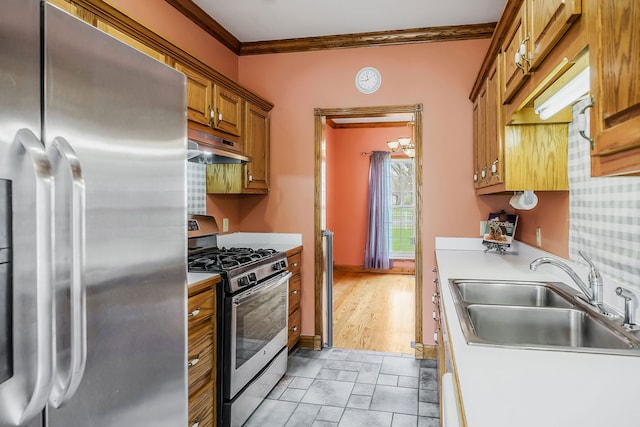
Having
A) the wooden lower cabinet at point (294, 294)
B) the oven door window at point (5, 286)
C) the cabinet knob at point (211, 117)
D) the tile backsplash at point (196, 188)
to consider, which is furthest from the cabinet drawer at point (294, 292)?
the oven door window at point (5, 286)

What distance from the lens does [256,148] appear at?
347cm

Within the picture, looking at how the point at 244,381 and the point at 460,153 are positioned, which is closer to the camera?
the point at 244,381

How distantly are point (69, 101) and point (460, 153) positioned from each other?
2999 mm

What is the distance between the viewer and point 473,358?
3.50 feet

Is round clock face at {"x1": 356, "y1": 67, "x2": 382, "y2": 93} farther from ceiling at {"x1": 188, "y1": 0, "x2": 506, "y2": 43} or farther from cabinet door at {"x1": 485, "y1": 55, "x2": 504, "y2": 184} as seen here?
cabinet door at {"x1": 485, "y1": 55, "x2": 504, "y2": 184}

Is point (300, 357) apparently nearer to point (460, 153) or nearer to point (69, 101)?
point (460, 153)

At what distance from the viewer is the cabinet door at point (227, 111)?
9.20 feet

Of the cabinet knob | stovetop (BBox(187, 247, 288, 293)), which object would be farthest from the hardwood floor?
the cabinet knob

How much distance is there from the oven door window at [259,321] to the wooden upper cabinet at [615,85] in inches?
75.5

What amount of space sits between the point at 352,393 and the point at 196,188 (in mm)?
1836

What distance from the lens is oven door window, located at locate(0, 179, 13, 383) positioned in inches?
32.7

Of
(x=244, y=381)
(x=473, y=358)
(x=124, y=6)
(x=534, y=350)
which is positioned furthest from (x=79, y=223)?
(x=124, y=6)

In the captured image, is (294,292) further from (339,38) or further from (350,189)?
(350,189)

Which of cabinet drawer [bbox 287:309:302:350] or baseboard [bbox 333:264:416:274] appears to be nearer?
cabinet drawer [bbox 287:309:302:350]
